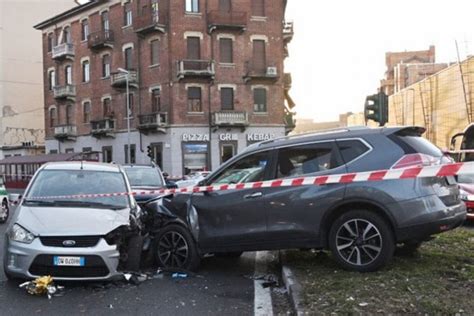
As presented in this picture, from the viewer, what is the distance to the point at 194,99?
1564 inches

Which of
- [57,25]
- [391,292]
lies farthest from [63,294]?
[57,25]

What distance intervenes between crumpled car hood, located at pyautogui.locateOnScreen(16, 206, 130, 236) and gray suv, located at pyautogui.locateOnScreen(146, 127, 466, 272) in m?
1.09

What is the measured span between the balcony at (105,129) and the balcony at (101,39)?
20.9 ft

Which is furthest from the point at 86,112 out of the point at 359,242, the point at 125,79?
the point at 359,242

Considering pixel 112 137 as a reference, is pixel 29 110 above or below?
above

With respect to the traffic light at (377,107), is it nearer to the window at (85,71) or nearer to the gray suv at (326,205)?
the gray suv at (326,205)

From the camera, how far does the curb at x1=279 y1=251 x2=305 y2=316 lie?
17.7ft

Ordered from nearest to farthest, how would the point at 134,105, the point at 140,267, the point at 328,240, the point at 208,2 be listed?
the point at 328,240, the point at 140,267, the point at 208,2, the point at 134,105

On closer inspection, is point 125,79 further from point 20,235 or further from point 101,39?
point 20,235

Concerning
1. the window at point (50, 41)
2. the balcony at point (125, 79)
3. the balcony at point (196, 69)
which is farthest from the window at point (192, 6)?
the window at point (50, 41)

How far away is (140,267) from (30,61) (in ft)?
195

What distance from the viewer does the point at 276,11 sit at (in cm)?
4144

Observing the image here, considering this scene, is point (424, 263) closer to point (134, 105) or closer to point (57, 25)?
point (134, 105)

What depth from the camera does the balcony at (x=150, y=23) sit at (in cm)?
3928
